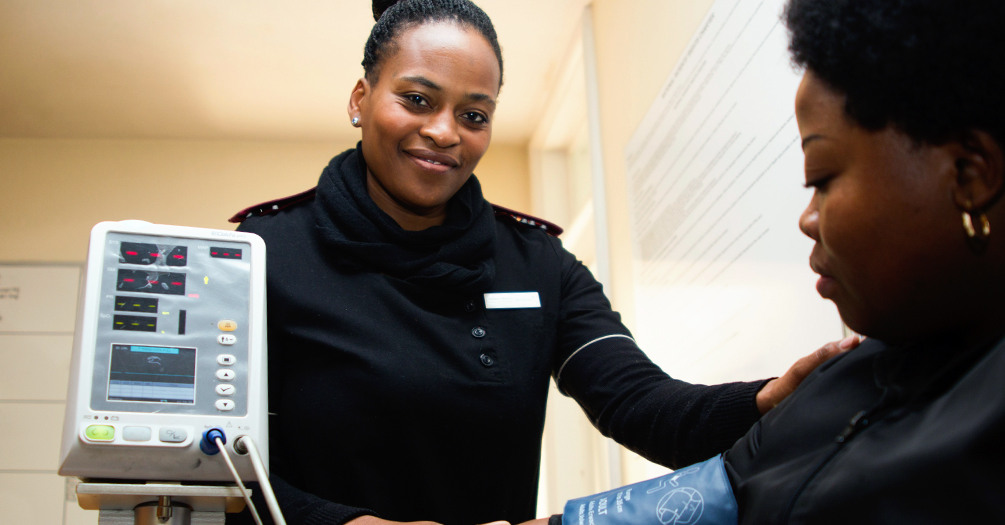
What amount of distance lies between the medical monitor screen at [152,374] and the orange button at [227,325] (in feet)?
0.13

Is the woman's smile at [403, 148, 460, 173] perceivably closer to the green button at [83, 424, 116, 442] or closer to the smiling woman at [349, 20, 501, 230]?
the smiling woman at [349, 20, 501, 230]

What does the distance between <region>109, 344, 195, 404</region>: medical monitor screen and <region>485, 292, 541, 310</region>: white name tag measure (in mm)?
377

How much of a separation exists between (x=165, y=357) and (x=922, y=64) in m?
0.67

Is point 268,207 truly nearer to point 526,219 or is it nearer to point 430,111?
point 430,111

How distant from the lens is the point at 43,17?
2.57 metres

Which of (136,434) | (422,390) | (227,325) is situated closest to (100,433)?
(136,434)

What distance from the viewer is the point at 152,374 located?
73 cm

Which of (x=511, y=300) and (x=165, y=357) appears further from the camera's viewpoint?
(x=511, y=300)

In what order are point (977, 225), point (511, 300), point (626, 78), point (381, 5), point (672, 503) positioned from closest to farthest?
point (977, 225) < point (672, 503) < point (511, 300) < point (381, 5) < point (626, 78)

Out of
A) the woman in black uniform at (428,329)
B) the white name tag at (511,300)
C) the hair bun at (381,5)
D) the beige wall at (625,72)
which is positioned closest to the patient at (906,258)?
the woman in black uniform at (428,329)

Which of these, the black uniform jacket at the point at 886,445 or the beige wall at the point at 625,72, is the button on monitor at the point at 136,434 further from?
the beige wall at the point at 625,72

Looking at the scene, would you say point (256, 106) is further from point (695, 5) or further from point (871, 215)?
point (871, 215)

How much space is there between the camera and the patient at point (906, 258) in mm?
417

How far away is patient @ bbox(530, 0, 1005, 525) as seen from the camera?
1.37ft
